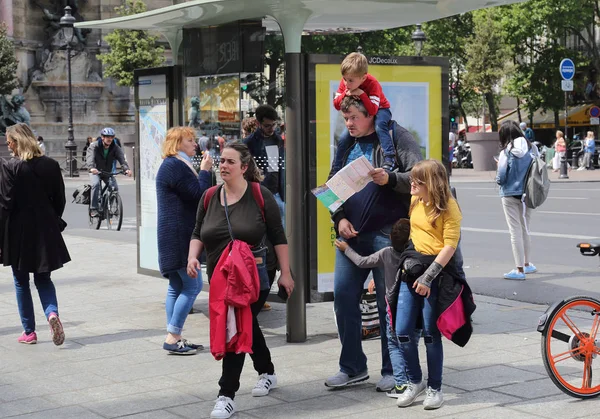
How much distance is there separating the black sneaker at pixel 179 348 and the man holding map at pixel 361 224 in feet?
4.98

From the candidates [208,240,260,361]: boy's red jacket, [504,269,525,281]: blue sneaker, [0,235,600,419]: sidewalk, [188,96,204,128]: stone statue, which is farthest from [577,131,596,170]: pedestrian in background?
[208,240,260,361]: boy's red jacket

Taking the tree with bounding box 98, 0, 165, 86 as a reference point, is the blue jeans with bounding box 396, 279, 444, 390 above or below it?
below

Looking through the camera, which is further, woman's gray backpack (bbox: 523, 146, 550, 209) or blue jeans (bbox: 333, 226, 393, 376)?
woman's gray backpack (bbox: 523, 146, 550, 209)

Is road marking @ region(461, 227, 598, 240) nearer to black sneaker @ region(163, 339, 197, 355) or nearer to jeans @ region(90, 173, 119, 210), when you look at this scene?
Result: jeans @ region(90, 173, 119, 210)

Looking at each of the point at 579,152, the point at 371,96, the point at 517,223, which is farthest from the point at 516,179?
the point at 579,152

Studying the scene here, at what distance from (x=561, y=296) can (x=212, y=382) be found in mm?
4611

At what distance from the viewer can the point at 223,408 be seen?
580 cm

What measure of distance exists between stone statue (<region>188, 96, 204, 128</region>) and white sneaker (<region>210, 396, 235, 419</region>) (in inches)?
167

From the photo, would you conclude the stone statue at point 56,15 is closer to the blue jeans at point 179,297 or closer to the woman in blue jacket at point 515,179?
the woman in blue jacket at point 515,179

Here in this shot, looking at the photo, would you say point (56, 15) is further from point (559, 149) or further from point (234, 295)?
point (234, 295)

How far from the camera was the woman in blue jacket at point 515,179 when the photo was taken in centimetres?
1136

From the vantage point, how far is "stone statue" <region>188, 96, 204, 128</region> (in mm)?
9578

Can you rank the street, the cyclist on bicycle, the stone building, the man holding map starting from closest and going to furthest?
the man holding map < the street < the cyclist on bicycle < the stone building

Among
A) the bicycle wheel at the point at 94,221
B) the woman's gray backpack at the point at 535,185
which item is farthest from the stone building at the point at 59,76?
the woman's gray backpack at the point at 535,185
